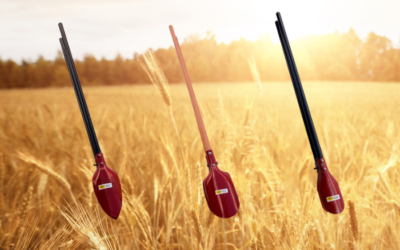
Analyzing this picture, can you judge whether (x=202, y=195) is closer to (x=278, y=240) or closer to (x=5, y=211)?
(x=278, y=240)

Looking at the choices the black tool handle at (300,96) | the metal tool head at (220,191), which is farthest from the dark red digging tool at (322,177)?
the metal tool head at (220,191)

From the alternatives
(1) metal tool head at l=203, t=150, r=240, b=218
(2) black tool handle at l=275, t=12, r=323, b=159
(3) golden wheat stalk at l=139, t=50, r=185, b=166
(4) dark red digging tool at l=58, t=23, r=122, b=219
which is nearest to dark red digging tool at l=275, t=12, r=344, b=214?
(2) black tool handle at l=275, t=12, r=323, b=159

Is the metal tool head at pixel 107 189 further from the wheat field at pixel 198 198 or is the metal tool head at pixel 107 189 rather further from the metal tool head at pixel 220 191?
the metal tool head at pixel 220 191

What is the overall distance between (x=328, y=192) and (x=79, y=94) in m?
0.85

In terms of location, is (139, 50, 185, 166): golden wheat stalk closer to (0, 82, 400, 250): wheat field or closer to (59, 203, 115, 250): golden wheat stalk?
(0, 82, 400, 250): wheat field

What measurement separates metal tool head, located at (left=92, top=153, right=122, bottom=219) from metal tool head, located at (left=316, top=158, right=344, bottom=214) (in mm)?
622

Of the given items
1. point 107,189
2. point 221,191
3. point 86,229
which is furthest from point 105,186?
Answer: point 221,191

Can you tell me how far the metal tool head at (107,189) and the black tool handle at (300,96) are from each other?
2.07 feet

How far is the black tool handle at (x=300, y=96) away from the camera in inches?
33.6

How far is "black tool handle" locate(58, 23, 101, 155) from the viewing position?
880 mm

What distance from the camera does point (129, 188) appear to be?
90 cm

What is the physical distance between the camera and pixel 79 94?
0.91m

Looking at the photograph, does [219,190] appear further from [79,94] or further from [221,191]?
[79,94]

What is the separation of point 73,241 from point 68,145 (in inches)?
53.1
